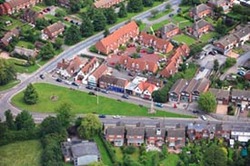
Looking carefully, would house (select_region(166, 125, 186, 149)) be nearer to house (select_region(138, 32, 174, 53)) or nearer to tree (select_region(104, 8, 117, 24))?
house (select_region(138, 32, 174, 53))

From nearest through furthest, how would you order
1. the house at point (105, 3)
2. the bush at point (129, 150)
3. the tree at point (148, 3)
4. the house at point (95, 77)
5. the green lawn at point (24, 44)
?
the bush at point (129, 150)
the house at point (95, 77)
the green lawn at point (24, 44)
the house at point (105, 3)
the tree at point (148, 3)

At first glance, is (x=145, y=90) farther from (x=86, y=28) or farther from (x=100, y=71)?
(x=86, y=28)

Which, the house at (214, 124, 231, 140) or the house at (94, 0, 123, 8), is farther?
the house at (94, 0, 123, 8)

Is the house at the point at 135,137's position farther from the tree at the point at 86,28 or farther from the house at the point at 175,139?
the tree at the point at 86,28

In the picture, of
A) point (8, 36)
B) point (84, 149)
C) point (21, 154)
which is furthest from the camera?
point (8, 36)

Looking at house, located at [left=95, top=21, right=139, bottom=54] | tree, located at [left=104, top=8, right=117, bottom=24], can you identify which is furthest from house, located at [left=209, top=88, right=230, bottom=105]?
tree, located at [left=104, top=8, right=117, bottom=24]

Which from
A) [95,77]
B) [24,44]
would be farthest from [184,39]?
[24,44]

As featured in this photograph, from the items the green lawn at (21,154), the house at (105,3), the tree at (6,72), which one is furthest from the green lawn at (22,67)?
the house at (105,3)
